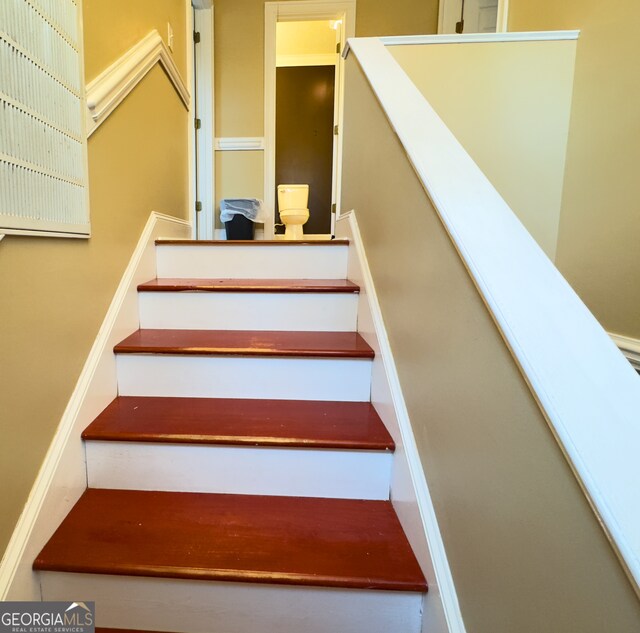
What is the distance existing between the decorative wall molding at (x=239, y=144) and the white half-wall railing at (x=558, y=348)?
2.93 m

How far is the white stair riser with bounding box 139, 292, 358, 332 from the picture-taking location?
4.74 feet

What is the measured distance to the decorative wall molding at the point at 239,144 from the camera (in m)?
3.33

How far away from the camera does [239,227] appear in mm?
3137

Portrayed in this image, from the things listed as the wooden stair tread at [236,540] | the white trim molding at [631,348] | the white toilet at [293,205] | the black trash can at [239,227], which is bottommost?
the wooden stair tread at [236,540]

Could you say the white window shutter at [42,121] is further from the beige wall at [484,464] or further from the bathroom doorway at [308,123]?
the bathroom doorway at [308,123]

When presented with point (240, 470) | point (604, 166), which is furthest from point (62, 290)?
point (604, 166)

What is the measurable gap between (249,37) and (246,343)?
323 centimetres

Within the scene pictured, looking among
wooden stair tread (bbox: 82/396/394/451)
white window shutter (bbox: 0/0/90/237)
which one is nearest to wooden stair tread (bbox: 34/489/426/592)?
wooden stair tread (bbox: 82/396/394/451)

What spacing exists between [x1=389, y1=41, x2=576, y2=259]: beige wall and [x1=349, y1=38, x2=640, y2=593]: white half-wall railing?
43.5 inches

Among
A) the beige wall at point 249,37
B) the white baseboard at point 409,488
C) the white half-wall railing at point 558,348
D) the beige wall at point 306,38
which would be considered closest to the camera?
the white half-wall railing at point 558,348

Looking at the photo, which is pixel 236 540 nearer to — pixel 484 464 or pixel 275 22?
pixel 484 464

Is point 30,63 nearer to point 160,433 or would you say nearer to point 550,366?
point 160,433

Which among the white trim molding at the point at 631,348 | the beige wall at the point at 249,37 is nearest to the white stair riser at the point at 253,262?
the white trim molding at the point at 631,348

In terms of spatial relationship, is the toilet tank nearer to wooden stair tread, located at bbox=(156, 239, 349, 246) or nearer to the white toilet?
the white toilet
